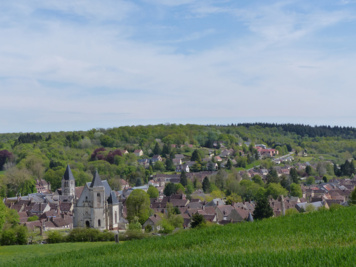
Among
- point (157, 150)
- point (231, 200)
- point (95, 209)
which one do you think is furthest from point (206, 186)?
point (157, 150)

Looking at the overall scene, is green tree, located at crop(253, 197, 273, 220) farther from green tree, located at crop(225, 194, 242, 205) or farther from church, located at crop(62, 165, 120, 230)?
green tree, located at crop(225, 194, 242, 205)

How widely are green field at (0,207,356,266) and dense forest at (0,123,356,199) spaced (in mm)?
70088

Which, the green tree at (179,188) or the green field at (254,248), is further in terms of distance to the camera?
the green tree at (179,188)

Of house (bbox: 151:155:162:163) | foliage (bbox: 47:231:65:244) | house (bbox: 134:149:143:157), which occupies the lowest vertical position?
foliage (bbox: 47:231:65:244)

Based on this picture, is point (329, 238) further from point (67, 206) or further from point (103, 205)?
point (67, 206)

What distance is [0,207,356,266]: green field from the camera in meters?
11.0

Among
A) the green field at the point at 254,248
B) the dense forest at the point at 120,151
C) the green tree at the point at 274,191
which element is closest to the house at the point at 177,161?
the dense forest at the point at 120,151

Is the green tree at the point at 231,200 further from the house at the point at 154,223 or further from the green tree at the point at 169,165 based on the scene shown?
the green tree at the point at 169,165

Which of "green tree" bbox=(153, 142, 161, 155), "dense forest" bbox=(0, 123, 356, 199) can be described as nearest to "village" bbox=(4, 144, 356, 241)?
"dense forest" bbox=(0, 123, 356, 199)

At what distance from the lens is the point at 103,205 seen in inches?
1890

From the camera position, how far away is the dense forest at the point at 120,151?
326ft

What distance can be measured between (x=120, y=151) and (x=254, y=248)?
11523 cm

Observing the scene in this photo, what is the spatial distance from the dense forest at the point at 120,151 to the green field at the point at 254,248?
7009cm

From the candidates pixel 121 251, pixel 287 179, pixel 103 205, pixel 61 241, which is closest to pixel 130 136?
pixel 287 179
